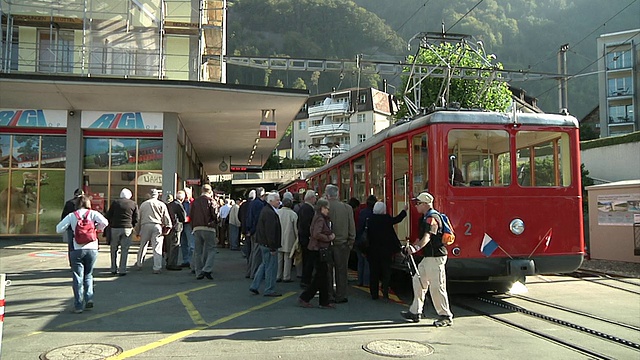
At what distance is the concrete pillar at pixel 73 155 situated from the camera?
18750 mm

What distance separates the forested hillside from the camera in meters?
58.9

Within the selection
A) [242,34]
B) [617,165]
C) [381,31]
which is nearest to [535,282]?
[617,165]

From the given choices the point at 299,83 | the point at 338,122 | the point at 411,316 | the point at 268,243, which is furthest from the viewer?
the point at 299,83

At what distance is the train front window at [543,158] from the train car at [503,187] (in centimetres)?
1

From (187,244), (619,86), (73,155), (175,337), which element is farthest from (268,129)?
(619,86)

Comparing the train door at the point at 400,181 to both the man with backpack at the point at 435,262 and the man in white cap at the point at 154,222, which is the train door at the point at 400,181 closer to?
the man with backpack at the point at 435,262

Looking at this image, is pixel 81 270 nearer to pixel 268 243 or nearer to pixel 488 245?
pixel 268 243

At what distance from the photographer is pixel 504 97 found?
31031mm

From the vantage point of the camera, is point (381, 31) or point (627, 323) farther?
point (381, 31)

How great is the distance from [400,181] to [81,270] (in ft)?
17.0

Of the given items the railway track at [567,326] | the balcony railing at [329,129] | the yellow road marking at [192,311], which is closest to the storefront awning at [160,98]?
the yellow road marking at [192,311]

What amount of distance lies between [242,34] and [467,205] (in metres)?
107

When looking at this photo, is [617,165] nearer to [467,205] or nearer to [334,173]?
[334,173]

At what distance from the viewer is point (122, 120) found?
19.2 m
